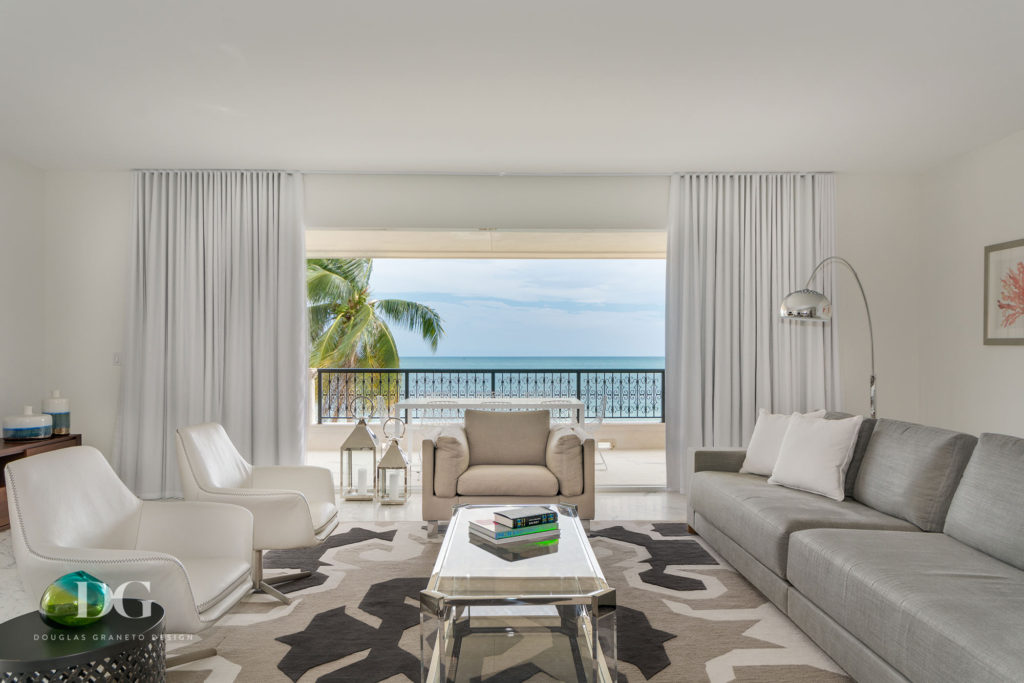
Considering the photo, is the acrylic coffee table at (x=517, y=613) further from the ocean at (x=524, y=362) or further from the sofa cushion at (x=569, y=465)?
the ocean at (x=524, y=362)

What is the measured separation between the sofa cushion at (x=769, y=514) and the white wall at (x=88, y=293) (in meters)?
4.82

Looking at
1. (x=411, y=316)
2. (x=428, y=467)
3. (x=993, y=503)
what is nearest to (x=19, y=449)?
(x=428, y=467)

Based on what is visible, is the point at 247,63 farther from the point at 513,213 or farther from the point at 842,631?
the point at 842,631

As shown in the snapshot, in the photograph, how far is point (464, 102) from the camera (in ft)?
13.7

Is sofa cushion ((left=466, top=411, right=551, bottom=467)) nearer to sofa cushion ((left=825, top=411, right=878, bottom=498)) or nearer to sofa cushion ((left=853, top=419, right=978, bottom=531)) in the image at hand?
sofa cushion ((left=825, top=411, right=878, bottom=498))

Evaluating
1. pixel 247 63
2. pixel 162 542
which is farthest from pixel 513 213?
pixel 162 542

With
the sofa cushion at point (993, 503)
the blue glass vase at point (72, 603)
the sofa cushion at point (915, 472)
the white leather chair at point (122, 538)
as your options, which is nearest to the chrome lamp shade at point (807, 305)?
the sofa cushion at point (915, 472)

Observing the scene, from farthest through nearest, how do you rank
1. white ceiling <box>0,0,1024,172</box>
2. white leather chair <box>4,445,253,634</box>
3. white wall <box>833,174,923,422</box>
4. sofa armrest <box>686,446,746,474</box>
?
white wall <box>833,174,923,422</box> < sofa armrest <box>686,446,746,474</box> < white ceiling <box>0,0,1024,172</box> < white leather chair <box>4,445,253,634</box>

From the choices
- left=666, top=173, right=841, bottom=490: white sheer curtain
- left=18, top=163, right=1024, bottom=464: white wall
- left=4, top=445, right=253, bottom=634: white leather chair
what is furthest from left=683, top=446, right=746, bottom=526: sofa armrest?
left=4, top=445, right=253, bottom=634: white leather chair

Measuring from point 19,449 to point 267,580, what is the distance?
2.43 meters

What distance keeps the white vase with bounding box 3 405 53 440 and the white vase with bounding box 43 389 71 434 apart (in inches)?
6.6

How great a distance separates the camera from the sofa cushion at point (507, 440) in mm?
4805

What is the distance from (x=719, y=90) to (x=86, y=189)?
5.04 metres

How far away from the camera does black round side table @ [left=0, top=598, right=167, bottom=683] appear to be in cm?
180
